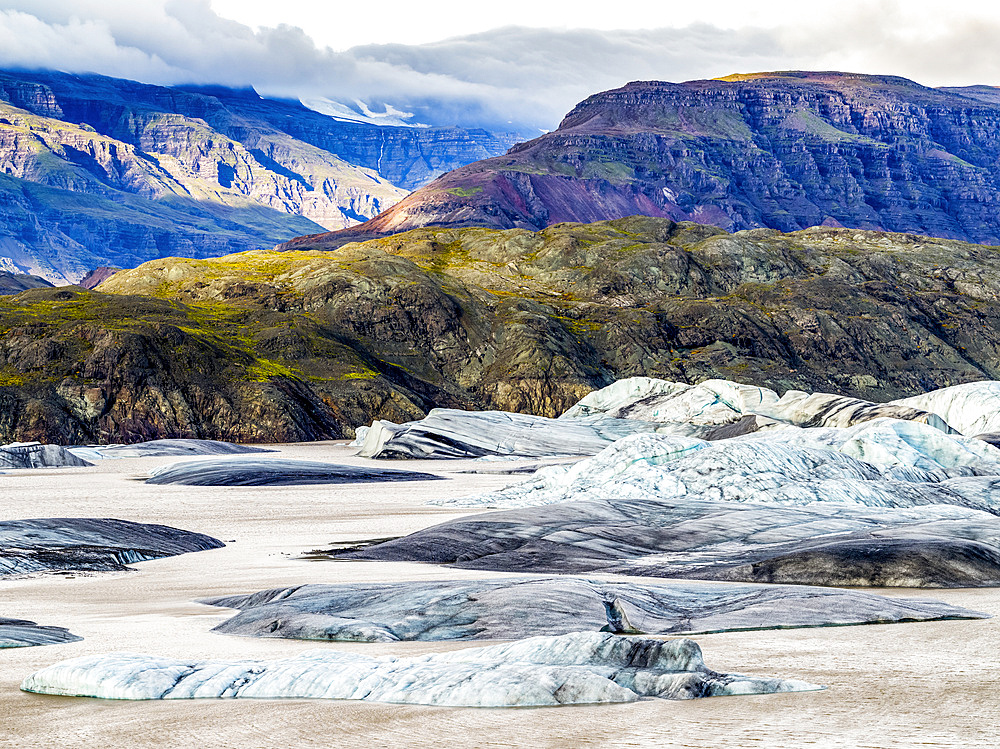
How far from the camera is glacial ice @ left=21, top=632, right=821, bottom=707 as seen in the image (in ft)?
29.5

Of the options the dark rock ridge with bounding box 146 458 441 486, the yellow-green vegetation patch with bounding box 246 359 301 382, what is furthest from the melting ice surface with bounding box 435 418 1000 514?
the yellow-green vegetation patch with bounding box 246 359 301 382

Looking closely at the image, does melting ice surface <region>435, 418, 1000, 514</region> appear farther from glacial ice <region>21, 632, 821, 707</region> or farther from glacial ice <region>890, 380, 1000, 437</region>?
glacial ice <region>890, 380, 1000, 437</region>

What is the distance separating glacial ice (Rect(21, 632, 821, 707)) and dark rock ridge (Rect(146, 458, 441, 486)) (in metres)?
34.7

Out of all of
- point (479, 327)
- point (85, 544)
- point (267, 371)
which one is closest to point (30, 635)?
point (85, 544)

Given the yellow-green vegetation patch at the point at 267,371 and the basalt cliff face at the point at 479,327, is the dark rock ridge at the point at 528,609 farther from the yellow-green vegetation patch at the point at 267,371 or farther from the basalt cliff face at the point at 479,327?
the yellow-green vegetation patch at the point at 267,371

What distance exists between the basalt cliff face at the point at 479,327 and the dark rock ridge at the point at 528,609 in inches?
3119

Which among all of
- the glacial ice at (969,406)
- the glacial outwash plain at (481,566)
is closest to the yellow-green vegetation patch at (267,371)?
the glacial outwash plain at (481,566)

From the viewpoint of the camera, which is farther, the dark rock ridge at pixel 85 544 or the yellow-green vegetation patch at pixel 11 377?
the yellow-green vegetation patch at pixel 11 377

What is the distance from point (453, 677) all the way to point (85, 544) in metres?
15.4

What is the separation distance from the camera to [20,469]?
5447cm

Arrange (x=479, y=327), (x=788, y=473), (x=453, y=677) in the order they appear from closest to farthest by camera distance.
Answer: (x=453, y=677) < (x=788, y=473) < (x=479, y=327)

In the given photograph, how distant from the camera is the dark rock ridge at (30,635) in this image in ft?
40.0

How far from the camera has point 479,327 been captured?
13275 centimetres

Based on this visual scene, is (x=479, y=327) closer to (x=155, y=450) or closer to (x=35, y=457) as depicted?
(x=155, y=450)
